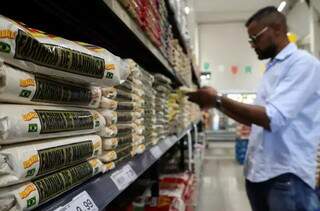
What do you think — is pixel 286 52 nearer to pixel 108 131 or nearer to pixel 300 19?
pixel 108 131

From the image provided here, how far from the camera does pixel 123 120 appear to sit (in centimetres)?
142

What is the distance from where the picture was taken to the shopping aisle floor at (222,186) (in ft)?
16.0

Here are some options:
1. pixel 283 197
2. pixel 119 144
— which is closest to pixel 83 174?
pixel 119 144

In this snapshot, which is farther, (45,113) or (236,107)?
(236,107)

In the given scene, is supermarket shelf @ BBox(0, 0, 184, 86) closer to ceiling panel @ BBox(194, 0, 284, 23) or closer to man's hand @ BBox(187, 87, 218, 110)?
man's hand @ BBox(187, 87, 218, 110)

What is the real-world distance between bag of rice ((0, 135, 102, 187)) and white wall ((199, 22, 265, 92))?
1189 centimetres

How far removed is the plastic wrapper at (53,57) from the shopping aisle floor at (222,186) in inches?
152

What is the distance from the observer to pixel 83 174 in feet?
2.98

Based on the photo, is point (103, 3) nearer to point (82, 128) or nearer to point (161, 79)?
point (82, 128)

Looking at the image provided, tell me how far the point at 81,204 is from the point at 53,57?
0.31 metres

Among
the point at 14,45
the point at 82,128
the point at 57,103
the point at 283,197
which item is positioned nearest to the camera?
the point at 14,45

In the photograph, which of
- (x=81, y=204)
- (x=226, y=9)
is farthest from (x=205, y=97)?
(x=226, y=9)

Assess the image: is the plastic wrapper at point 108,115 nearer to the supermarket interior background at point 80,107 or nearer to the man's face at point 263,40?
the supermarket interior background at point 80,107

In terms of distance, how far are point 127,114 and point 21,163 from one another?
862mm
